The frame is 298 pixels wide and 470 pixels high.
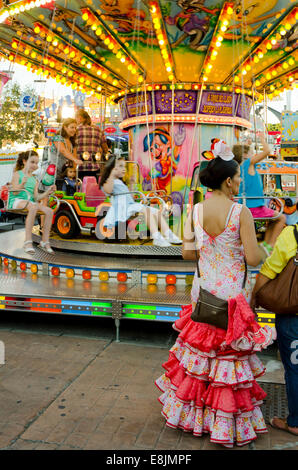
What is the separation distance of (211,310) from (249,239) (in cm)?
49

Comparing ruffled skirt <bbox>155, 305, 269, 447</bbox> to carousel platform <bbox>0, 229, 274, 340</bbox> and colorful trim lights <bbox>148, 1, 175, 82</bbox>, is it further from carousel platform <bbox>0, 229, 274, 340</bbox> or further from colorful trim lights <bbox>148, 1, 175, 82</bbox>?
colorful trim lights <bbox>148, 1, 175, 82</bbox>

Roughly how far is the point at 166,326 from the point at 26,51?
6.84 meters

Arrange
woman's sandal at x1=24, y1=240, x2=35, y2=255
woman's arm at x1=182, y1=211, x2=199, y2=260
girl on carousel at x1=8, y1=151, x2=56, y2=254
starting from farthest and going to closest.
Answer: girl on carousel at x1=8, y1=151, x2=56, y2=254
woman's sandal at x1=24, y1=240, x2=35, y2=255
woman's arm at x1=182, y1=211, x2=199, y2=260

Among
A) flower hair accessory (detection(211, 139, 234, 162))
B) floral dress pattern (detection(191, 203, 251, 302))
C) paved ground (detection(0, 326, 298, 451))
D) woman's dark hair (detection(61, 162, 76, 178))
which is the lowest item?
paved ground (detection(0, 326, 298, 451))

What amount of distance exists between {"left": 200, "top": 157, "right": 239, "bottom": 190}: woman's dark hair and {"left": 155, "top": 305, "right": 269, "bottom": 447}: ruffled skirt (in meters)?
0.90

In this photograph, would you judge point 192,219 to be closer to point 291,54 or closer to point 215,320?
point 215,320

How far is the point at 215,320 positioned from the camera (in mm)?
2824

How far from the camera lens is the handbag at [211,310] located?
9.21 ft

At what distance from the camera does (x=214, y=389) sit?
281 centimetres

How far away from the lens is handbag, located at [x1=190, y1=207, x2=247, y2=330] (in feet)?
9.21

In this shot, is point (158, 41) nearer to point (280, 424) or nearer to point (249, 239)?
point (249, 239)

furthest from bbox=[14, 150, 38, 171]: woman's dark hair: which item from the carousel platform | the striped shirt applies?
the striped shirt

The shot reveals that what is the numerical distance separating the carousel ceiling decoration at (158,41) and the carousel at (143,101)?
0.02 m
